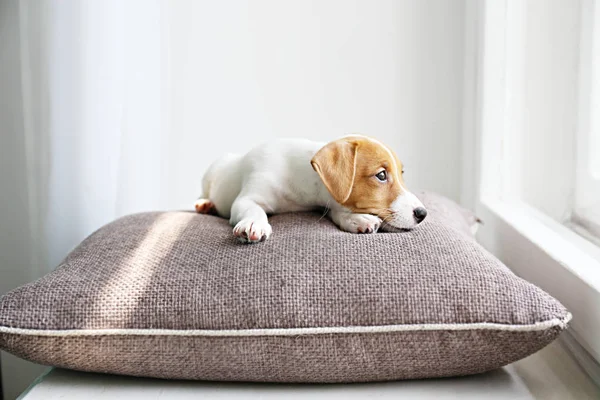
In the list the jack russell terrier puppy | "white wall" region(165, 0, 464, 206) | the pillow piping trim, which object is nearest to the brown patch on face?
the jack russell terrier puppy

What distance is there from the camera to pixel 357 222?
1237mm

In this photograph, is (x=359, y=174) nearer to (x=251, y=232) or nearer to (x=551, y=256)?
(x=251, y=232)

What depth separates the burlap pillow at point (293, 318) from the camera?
0.99 m

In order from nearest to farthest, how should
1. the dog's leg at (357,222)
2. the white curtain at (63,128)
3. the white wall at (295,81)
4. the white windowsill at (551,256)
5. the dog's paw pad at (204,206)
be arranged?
the white windowsill at (551,256) < the dog's leg at (357,222) < the dog's paw pad at (204,206) < the white curtain at (63,128) < the white wall at (295,81)

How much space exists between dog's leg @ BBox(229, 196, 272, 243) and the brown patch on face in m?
0.13

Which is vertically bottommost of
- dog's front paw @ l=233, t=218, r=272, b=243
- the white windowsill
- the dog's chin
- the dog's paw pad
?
the white windowsill

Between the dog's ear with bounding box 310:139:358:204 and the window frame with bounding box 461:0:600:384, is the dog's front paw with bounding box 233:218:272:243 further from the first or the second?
the window frame with bounding box 461:0:600:384

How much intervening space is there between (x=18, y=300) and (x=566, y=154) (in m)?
1.19

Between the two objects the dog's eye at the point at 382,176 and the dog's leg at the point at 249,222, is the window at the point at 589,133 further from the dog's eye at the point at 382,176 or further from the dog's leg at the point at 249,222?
the dog's leg at the point at 249,222

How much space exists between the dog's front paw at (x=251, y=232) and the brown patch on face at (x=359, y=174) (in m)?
0.14

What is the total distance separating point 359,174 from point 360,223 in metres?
0.09

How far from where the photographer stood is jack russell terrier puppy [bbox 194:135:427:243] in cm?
123

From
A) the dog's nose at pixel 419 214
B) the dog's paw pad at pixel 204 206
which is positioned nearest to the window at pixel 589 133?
the dog's nose at pixel 419 214

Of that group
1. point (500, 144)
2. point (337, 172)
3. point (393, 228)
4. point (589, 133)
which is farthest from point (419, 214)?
point (500, 144)
